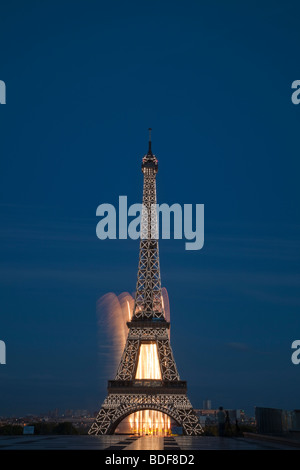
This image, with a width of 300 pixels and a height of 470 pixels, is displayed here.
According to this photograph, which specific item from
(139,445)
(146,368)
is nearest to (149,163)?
(146,368)

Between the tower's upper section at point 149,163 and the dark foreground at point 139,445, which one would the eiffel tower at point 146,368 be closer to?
the tower's upper section at point 149,163

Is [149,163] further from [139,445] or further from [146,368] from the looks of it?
[139,445]

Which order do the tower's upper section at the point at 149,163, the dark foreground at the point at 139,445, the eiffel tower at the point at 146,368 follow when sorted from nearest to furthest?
the dark foreground at the point at 139,445
the eiffel tower at the point at 146,368
the tower's upper section at the point at 149,163

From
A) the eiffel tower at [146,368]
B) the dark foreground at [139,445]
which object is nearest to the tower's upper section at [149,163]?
the eiffel tower at [146,368]

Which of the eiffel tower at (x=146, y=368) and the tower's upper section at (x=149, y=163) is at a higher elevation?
the tower's upper section at (x=149, y=163)

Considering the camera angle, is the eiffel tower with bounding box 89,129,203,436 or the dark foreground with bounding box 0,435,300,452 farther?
the eiffel tower with bounding box 89,129,203,436

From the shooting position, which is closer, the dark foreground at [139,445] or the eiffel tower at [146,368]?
the dark foreground at [139,445]

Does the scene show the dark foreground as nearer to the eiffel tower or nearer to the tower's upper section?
the eiffel tower

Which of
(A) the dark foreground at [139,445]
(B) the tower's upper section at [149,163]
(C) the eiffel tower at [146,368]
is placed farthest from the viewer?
(B) the tower's upper section at [149,163]

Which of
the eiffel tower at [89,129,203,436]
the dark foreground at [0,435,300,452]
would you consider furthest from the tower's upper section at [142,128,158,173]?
the dark foreground at [0,435,300,452]

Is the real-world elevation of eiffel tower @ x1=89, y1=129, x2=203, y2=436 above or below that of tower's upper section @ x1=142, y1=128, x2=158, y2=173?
below
